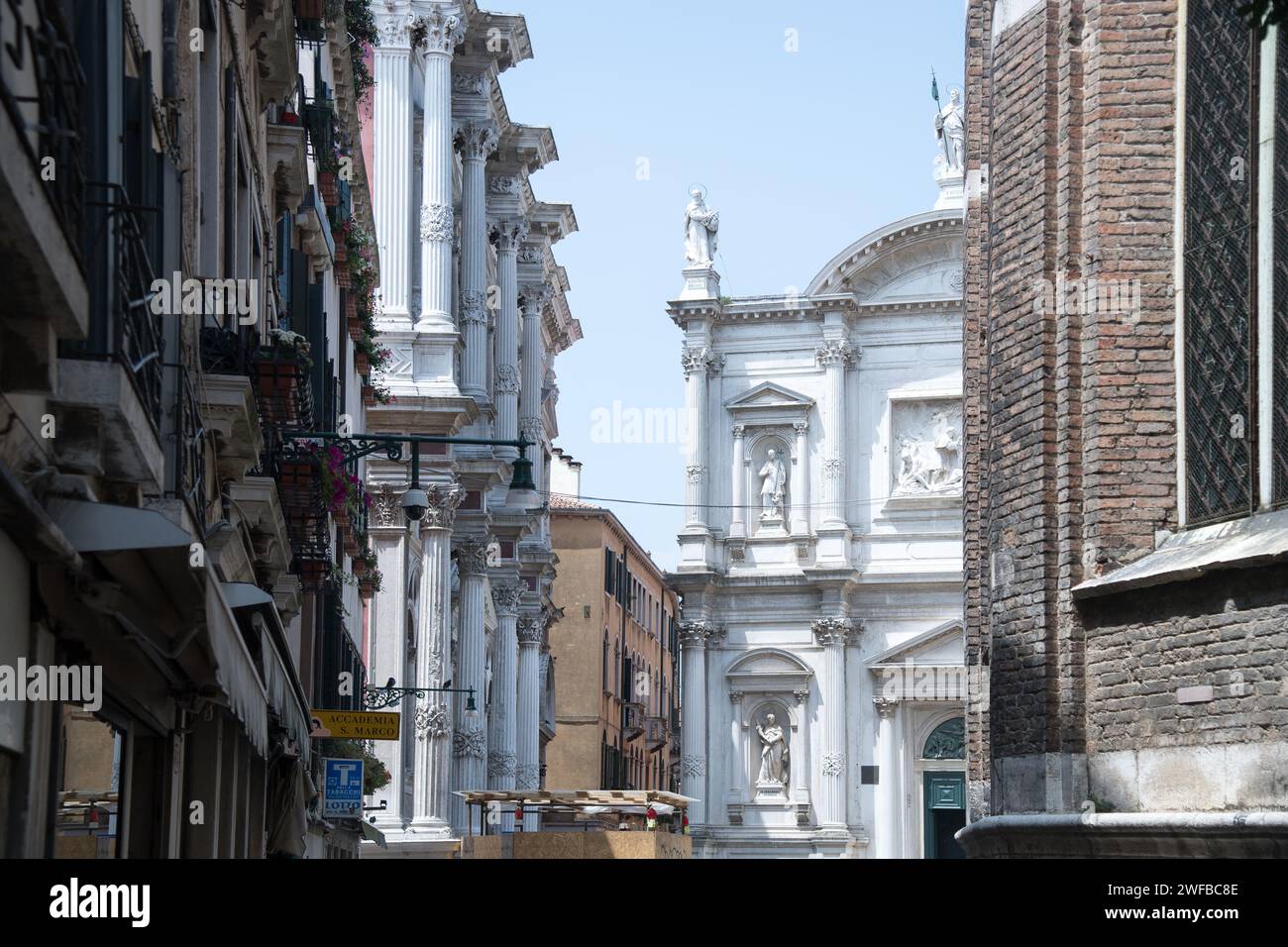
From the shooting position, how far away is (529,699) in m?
46.8

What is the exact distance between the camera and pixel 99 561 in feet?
27.3

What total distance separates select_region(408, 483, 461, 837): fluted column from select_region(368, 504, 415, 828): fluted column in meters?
0.37

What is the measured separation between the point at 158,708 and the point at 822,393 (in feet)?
131

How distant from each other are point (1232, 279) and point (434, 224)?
20.3 meters

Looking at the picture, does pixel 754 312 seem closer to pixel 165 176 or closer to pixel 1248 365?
pixel 1248 365

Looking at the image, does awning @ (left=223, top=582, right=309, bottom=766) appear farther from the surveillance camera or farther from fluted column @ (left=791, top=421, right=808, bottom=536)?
fluted column @ (left=791, top=421, right=808, bottom=536)

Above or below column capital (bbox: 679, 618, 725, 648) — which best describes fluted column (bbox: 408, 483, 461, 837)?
below

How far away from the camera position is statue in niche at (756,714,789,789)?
49.3m

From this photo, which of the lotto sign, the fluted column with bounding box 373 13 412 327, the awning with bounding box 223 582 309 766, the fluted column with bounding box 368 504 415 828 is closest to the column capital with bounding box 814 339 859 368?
the fluted column with bounding box 373 13 412 327

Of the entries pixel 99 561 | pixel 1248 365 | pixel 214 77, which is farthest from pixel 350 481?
pixel 99 561

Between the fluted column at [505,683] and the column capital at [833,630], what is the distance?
7.99 metres

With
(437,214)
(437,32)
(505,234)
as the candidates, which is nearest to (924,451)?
(505,234)

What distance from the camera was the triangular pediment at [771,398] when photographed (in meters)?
50.6
